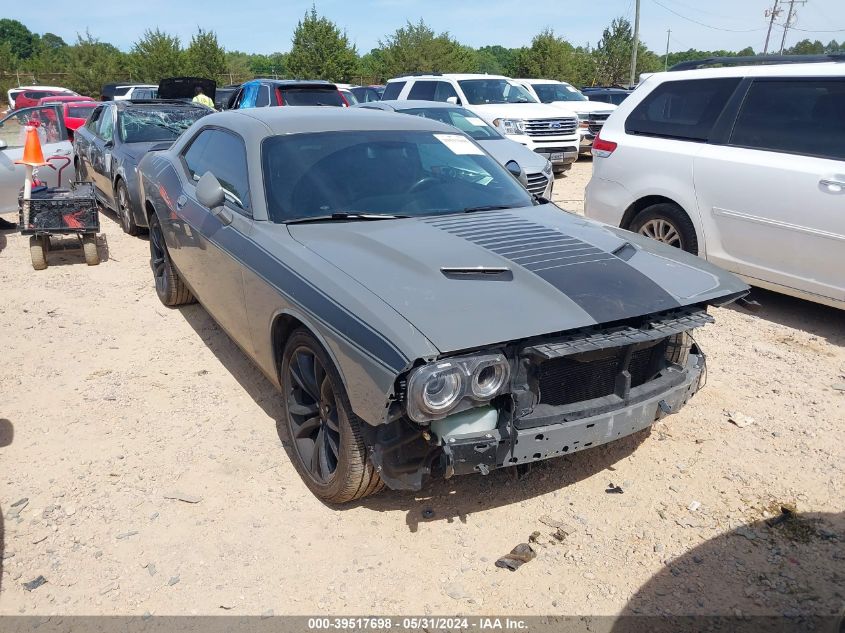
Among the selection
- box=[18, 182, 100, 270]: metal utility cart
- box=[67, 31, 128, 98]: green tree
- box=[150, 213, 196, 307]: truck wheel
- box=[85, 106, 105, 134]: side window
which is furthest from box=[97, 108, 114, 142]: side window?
box=[67, 31, 128, 98]: green tree

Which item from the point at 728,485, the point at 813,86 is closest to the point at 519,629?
the point at 728,485

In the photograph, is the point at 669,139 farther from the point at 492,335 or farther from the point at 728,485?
the point at 492,335

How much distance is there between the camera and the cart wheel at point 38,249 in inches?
277

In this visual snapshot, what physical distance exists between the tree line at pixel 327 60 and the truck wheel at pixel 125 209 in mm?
26199

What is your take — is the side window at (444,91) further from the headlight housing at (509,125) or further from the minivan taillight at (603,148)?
the minivan taillight at (603,148)

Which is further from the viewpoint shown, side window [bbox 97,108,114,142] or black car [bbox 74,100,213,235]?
side window [bbox 97,108,114,142]

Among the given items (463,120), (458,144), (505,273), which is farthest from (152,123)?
(505,273)

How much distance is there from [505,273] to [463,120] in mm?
7544

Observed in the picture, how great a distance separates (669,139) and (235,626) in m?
5.35

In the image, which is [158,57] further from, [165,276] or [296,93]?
[165,276]

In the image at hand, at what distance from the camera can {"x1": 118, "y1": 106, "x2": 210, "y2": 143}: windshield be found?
852 cm

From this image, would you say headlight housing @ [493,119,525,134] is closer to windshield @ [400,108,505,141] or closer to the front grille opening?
windshield @ [400,108,505,141]

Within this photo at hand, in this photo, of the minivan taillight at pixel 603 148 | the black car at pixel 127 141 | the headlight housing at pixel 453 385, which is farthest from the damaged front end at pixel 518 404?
the black car at pixel 127 141

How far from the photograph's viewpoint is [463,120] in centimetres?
998
